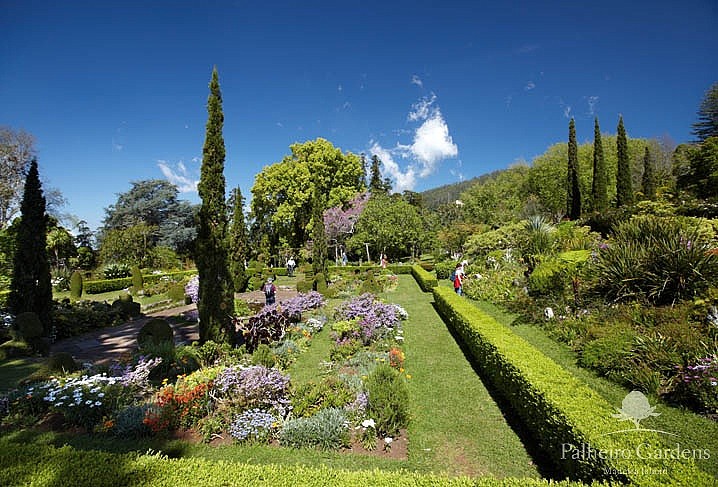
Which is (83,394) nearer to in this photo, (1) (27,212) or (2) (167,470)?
(2) (167,470)

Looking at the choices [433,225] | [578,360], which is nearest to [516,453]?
[578,360]

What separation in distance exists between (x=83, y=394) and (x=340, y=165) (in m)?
30.1

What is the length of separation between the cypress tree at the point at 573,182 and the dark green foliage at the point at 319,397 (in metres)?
30.8

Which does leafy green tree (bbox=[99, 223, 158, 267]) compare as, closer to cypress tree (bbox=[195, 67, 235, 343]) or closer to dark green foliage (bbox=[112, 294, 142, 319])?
dark green foliage (bbox=[112, 294, 142, 319])

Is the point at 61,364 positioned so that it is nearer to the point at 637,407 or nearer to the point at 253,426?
the point at 253,426

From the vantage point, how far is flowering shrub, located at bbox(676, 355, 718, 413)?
4.12 meters

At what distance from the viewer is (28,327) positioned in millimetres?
8422

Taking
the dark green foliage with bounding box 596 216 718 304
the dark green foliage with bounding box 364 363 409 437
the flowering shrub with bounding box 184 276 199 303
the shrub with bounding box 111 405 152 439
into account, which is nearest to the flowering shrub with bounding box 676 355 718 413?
the dark green foliage with bounding box 596 216 718 304

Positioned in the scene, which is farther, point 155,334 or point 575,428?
point 155,334

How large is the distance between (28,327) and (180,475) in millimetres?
8895

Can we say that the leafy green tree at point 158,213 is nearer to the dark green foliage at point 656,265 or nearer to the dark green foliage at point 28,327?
the dark green foliage at point 28,327

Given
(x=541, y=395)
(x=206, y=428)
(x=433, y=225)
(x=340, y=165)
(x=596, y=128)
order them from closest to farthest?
(x=541, y=395), (x=206, y=428), (x=596, y=128), (x=340, y=165), (x=433, y=225)

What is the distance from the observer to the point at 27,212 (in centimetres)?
1010

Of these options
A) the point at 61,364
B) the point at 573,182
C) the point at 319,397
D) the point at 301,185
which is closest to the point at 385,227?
the point at 301,185
